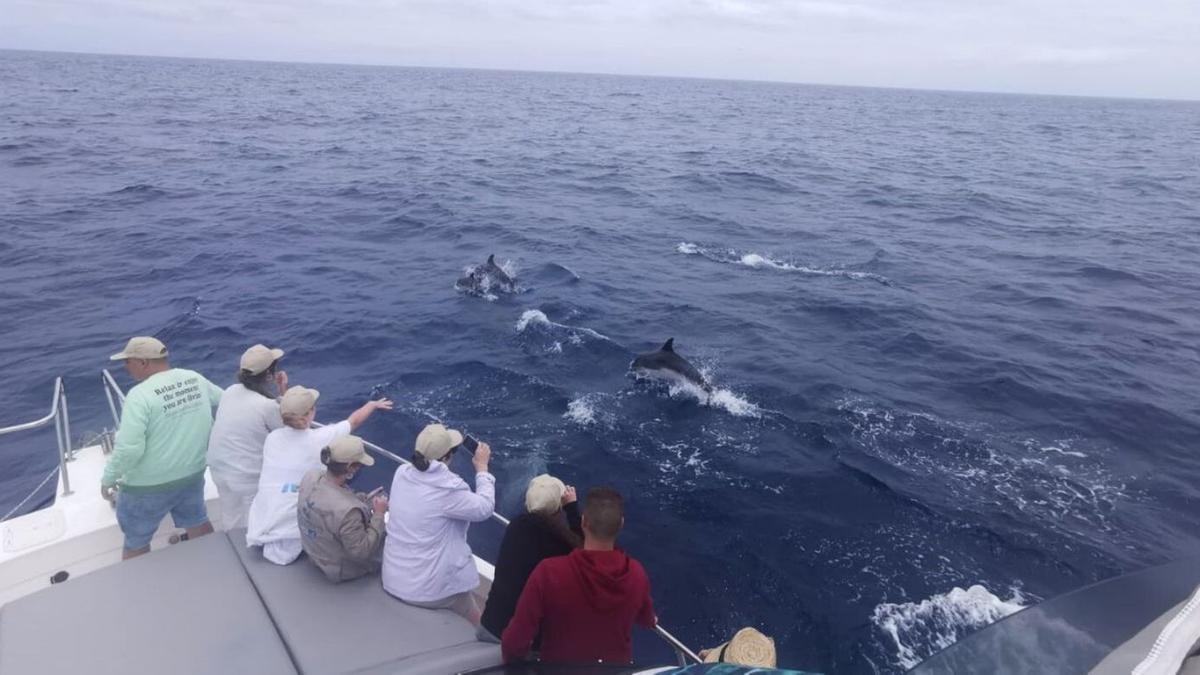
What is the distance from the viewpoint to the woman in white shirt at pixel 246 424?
662cm

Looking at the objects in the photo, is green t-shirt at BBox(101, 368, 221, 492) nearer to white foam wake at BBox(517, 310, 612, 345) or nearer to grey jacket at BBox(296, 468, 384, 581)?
grey jacket at BBox(296, 468, 384, 581)

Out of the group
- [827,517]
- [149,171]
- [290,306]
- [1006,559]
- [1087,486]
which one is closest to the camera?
[1006,559]

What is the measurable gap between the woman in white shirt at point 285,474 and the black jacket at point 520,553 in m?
1.90

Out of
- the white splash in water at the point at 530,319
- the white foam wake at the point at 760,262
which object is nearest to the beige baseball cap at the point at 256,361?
the white splash in water at the point at 530,319

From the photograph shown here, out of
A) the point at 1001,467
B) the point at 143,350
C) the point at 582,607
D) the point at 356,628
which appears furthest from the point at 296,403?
the point at 1001,467

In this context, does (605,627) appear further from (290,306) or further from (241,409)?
(290,306)

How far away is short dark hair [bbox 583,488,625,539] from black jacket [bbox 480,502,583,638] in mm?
763

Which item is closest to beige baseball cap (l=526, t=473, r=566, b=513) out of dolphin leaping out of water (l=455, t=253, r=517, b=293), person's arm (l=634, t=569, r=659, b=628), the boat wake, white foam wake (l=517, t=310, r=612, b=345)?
person's arm (l=634, t=569, r=659, b=628)

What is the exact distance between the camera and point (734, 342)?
734 inches

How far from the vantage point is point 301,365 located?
53.4 ft

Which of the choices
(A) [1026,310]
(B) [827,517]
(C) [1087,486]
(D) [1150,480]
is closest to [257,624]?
(B) [827,517]

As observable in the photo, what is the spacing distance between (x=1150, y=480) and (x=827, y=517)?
6.18 meters

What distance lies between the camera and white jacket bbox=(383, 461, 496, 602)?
18.9 feet

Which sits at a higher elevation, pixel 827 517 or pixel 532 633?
pixel 532 633
